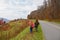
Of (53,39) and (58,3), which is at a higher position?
(58,3)

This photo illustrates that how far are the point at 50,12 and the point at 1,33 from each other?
155ft

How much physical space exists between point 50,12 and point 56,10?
518 centimetres

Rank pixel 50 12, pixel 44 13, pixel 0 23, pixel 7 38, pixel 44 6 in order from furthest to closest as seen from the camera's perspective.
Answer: pixel 44 6
pixel 44 13
pixel 50 12
pixel 0 23
pixel 7 38

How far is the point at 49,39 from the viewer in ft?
60.1

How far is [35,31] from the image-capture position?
90.8 ft

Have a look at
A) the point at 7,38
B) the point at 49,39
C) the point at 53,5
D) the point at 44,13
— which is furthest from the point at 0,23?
the point at 44,13

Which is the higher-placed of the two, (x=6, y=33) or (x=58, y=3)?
(x=58, y=3)

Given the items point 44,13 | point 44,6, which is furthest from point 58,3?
point 44,6

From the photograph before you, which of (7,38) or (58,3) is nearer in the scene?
(7,38)

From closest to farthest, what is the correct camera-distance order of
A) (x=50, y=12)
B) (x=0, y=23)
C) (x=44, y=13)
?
(x=0, y=23) → (x=50, y=12) → (x=44, y=13)

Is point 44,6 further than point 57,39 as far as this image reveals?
Yes

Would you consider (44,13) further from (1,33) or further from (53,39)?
(53,39)

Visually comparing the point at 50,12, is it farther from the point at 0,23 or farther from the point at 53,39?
the point at 53,39

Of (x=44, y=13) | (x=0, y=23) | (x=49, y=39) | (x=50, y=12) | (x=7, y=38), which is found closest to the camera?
(x=49, y=39)
